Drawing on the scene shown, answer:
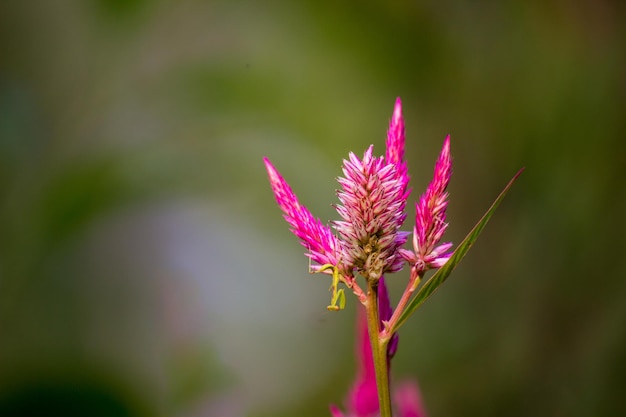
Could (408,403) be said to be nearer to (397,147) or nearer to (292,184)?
(397,147)

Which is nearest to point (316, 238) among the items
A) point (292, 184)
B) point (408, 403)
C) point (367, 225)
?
point (367, 225)

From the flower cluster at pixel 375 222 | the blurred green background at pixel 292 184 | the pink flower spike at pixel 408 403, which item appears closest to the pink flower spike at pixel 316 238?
the flower cluster at pixel 375 222

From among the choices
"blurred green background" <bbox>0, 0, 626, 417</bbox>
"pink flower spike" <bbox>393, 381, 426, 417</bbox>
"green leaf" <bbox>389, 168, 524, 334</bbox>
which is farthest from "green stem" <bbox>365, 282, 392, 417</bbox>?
"blurred green background" <bbox>0, 0, 626, 417</bbox>

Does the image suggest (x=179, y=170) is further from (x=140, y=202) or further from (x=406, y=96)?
(x=406, y=96)

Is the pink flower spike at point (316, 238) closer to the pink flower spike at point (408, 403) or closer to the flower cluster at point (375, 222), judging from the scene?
the flower cluster at point (375, 222)

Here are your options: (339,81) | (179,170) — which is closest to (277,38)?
(339,81)
